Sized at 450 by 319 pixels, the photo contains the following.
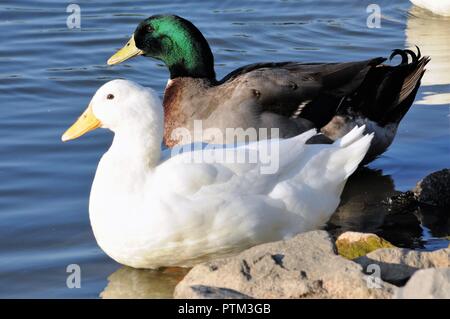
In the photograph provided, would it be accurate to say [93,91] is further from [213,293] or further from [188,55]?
[213,293]

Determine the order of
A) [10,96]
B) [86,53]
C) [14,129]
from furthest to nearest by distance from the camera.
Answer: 1. [86,53]
2. [10,96]
3. [14,129]

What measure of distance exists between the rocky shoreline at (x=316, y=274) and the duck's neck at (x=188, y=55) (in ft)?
9.32

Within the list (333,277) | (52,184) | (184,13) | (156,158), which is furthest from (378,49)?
(333,277)

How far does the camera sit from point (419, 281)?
195 inches

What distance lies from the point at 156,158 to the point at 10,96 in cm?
393

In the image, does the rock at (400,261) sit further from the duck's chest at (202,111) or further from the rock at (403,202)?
the duck's chest at (202,111)

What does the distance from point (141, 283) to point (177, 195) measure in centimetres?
62

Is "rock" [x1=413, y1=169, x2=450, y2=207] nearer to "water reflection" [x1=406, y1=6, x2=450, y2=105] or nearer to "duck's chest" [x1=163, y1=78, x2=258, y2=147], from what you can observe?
"duck's chest" [x1=163, y1=78, x2=258, y2=147]

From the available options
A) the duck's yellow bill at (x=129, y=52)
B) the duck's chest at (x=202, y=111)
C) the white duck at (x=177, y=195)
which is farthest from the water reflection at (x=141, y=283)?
the duck's yellow bill at (x=129, y=52)

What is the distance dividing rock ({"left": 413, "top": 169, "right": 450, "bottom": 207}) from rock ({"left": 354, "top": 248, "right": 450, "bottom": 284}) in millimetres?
1598

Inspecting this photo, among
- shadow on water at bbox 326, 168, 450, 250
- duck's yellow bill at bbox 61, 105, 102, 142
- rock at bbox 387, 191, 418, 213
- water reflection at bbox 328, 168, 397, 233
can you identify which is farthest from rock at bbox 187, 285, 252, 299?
rock at bbox 387, 191, 418, 213

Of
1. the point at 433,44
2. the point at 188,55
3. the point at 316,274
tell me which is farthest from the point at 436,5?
the point at 316,274

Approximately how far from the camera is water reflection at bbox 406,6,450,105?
1024 cm
